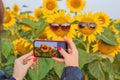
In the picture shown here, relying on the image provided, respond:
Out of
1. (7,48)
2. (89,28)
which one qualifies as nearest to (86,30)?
(89,28)

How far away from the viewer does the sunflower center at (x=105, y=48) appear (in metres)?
2.29

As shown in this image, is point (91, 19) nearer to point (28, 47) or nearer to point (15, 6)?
point (28, 47)

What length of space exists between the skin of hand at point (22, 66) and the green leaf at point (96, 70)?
59 cm

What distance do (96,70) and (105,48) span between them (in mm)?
144

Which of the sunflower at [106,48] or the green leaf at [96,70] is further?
the sunflower at [106,48]

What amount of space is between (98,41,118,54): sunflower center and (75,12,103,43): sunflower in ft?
0.19

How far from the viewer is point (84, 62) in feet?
7.04

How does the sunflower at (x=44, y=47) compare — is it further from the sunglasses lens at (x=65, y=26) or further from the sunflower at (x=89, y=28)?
the sunflower at (x=89, y=28)

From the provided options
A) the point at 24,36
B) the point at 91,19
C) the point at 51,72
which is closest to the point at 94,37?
the point at 91,19

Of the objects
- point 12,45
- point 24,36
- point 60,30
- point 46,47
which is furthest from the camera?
point 24,36

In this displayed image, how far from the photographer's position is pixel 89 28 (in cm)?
223

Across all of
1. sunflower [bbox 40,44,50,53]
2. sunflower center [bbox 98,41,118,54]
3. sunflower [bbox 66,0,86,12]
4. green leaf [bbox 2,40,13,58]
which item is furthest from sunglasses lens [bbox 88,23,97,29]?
sunflower [bbox 40,44,50,53]

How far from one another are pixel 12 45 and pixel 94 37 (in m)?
0.37

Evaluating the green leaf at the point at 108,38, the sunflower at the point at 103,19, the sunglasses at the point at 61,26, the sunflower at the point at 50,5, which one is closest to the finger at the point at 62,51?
the sunglasses at the point at 61,26
